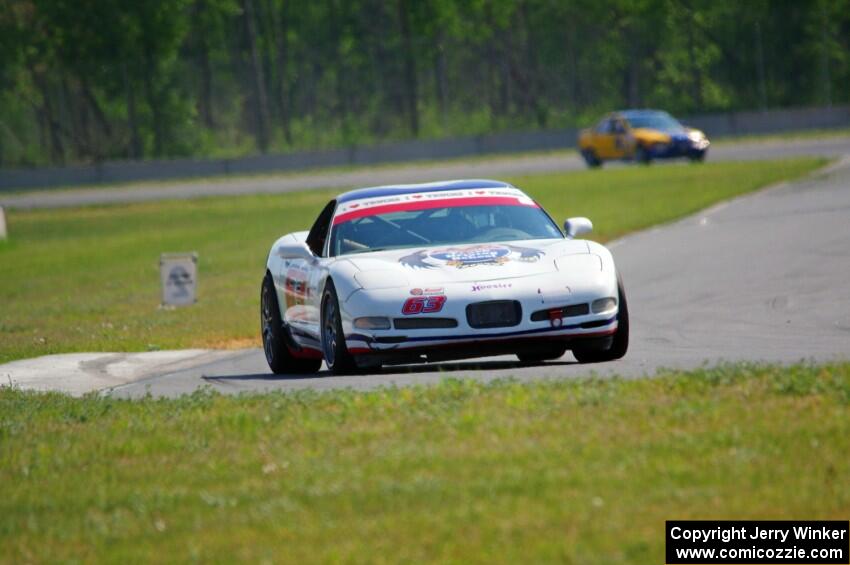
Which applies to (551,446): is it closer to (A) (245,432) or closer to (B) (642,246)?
(A) (245,432)

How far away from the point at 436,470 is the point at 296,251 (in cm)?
588

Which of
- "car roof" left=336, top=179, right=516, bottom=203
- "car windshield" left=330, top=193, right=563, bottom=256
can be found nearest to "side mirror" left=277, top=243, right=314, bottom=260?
"car windshield" left=330, top=193, right=563, bottom=256

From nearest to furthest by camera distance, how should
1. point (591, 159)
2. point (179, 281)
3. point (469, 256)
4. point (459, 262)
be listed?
point (459, 262), point (469, 256), point (179, 281), point (591, 159)

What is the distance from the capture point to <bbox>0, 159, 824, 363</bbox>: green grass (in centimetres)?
1816

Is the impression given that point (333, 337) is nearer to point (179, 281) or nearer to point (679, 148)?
point (179, 281)

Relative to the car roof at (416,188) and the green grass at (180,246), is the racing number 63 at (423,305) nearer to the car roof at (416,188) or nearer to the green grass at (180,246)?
the car roof at (416,188)

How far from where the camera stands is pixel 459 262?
1137 cm

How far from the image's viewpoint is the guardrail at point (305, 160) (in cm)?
6319

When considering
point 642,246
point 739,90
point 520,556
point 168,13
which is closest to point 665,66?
point 739,90

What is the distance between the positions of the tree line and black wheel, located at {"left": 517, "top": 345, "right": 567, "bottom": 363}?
182ft

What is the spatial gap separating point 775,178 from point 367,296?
25.8 m

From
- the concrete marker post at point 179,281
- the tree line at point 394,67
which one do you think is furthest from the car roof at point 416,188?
the tree line at point 394,67

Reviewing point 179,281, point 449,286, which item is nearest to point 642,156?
point 179,281

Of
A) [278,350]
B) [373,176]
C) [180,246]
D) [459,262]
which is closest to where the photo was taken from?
[459,262]
